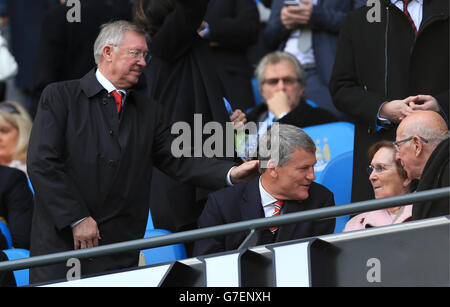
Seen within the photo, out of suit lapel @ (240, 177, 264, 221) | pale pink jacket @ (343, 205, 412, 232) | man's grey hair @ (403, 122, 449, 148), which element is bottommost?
pale pink jacket @ (343, 205, 412, 232)

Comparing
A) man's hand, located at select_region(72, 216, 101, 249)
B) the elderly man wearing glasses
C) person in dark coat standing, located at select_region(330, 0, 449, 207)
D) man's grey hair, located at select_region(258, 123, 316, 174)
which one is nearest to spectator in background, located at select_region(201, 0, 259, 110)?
person in dark coat standing, located at select_region(330, 0, 449, 207)

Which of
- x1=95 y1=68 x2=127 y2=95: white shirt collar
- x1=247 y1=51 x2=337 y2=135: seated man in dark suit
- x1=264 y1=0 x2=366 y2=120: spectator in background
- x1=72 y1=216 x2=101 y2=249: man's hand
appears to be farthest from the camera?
x1=264 y1=0 x2=366 y2=120: spectator in background

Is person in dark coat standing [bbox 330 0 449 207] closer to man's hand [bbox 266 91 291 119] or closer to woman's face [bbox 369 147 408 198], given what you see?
woman's face [bbox 369 147 408 198]

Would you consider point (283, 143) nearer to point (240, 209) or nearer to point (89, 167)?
point (240, 209)

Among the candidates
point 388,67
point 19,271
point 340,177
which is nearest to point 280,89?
point 340,177

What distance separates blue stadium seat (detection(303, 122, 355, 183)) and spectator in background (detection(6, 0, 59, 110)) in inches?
155

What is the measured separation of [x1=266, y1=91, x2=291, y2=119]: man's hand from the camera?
7.01 m

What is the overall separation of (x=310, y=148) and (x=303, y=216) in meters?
1.28

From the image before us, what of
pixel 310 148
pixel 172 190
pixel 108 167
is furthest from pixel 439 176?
pixel 172 190

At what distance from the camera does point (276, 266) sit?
4.23 metres

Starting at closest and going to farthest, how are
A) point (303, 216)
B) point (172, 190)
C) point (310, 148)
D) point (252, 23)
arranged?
point (303, 216) → point (310, 148) → point (172, 190) → point (252, 23)

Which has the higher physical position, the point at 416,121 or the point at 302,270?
the point at 416,121
